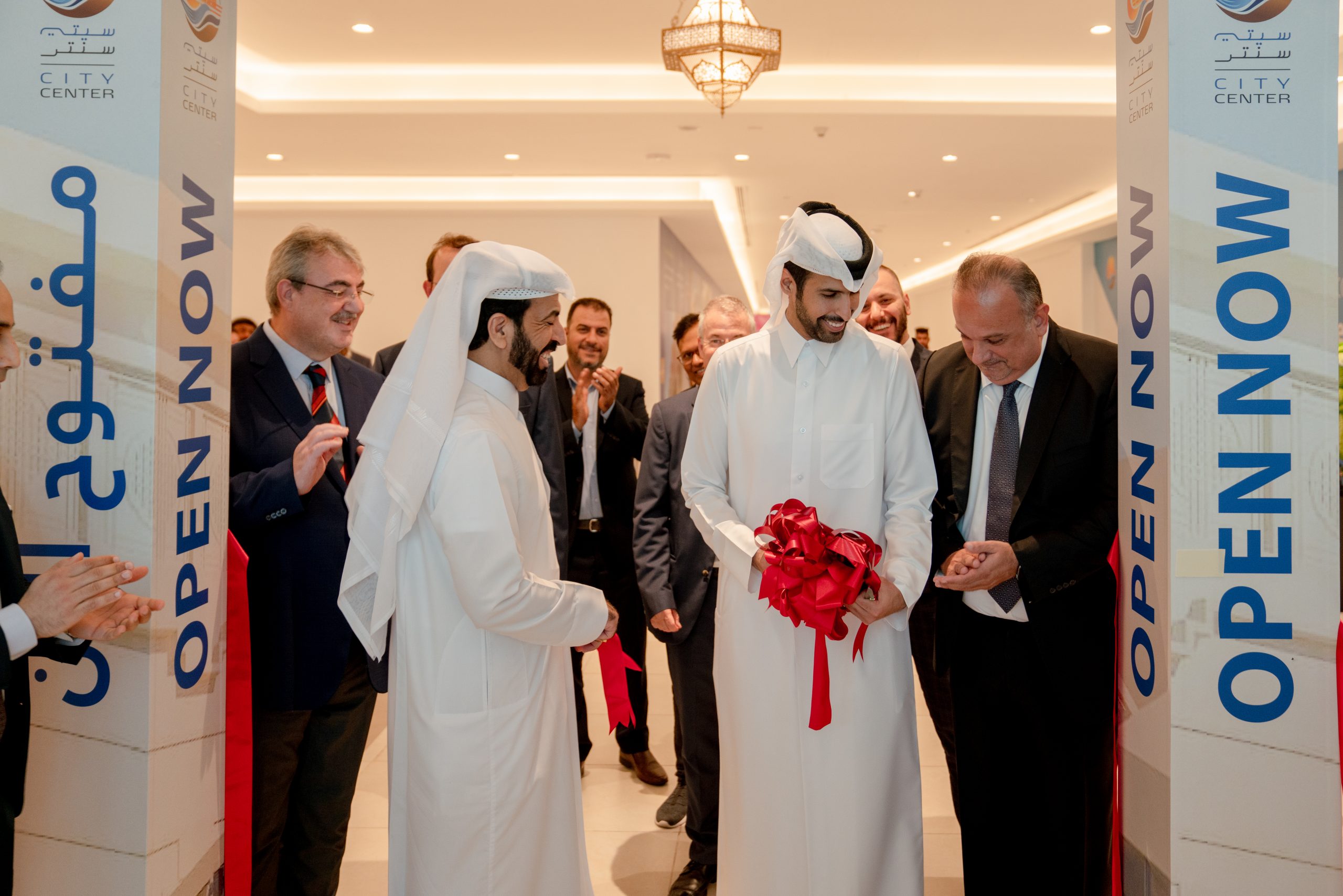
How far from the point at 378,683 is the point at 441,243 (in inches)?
88.3

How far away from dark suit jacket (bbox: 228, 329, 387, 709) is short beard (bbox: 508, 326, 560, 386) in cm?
72

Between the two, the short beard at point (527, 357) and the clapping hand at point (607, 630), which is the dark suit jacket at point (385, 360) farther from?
the clapping hand at point (607, 630)

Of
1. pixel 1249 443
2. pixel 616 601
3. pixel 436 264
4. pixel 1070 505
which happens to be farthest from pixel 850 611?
pixel 436 264

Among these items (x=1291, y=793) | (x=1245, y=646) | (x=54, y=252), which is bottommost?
(x=1291, y=793)

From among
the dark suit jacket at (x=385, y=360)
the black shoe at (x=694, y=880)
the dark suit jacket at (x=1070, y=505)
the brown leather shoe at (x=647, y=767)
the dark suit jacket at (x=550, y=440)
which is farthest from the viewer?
the brown leather shoe at (x=647, y=767)

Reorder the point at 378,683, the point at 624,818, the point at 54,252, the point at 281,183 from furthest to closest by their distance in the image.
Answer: the point at 281,183
the point at 624,818
the point at 378,683
the point at 54,252

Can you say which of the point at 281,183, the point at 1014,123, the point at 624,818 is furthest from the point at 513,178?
the point at 624,818

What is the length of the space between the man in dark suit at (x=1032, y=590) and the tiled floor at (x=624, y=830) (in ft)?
2.58

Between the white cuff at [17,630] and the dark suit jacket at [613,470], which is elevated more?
the dark suit jacket at [613,470]

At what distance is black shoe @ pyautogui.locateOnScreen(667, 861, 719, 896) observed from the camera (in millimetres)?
3252

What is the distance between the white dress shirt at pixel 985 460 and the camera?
2713mm

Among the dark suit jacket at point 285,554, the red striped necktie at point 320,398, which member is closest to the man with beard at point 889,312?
the red striped necktie at point 320,398

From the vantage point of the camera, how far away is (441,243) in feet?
14.1

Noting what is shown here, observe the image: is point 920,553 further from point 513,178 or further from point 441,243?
point 513,178
